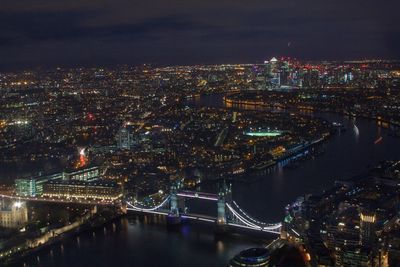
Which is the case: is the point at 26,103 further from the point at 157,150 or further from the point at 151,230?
the point at 151,230

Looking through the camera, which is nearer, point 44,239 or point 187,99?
point 44,239

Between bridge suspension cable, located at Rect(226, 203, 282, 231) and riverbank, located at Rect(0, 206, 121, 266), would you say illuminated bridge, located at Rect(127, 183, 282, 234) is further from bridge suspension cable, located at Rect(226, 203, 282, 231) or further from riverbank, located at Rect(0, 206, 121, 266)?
riverbank, located at Rect(0, 206, 121, 266)

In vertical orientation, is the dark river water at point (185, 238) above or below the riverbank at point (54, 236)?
below

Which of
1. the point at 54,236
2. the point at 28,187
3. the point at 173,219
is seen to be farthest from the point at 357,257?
the point at 28,187

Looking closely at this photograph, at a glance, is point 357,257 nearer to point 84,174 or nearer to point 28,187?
point 28,187

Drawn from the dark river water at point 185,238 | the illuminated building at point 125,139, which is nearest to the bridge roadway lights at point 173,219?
the dark river water at point 185,238

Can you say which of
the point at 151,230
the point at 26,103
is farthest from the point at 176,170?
the point at 26,103

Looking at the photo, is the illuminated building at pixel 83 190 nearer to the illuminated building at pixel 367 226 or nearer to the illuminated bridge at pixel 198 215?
the illuminated bridge at pixel 198 215
